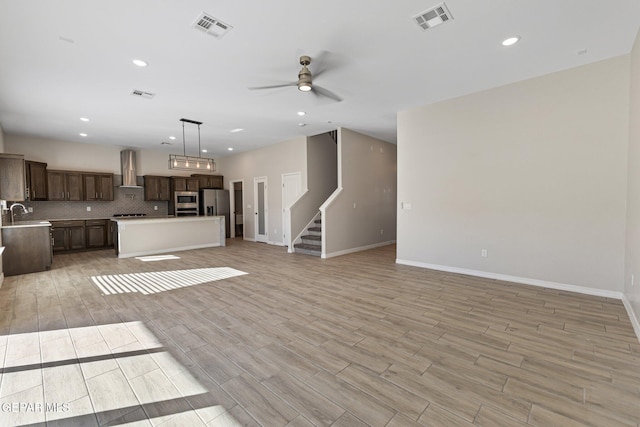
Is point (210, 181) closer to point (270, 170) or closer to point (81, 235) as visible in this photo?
point (270, 170)

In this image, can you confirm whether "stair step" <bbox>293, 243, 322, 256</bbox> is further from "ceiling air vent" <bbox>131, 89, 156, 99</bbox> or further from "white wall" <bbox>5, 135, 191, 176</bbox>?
"white wall" <bbox>5, 135, 191, 176</bbox>

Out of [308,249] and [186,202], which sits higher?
[186,202]

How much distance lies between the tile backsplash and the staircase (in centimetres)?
559

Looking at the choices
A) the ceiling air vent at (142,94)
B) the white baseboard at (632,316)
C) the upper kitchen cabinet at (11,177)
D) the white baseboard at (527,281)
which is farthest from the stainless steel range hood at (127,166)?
the white baseboard at (632,316)

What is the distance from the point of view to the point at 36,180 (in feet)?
23.5

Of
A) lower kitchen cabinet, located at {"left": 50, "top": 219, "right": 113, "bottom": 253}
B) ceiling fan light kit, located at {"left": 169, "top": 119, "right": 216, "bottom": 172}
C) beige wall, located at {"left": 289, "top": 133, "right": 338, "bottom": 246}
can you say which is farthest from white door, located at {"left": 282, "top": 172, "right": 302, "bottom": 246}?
lower kitchen cabinet, located at {"left": 50, "top": 219, "right": 113, "bottom": 253}

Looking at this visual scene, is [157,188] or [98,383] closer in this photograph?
[98,383]

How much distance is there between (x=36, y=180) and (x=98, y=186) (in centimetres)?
131

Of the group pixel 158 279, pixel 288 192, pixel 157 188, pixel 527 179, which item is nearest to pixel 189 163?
pixel 158 279

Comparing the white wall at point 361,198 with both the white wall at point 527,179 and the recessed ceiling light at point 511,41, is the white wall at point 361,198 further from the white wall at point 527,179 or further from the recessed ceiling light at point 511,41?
the recessed ceiling light at point 511,41

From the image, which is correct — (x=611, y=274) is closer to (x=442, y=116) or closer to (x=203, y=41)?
(x=442, y=116)

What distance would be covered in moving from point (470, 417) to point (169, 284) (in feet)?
14.4

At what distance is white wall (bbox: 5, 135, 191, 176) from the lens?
7375 millimetres

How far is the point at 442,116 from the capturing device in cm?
512
